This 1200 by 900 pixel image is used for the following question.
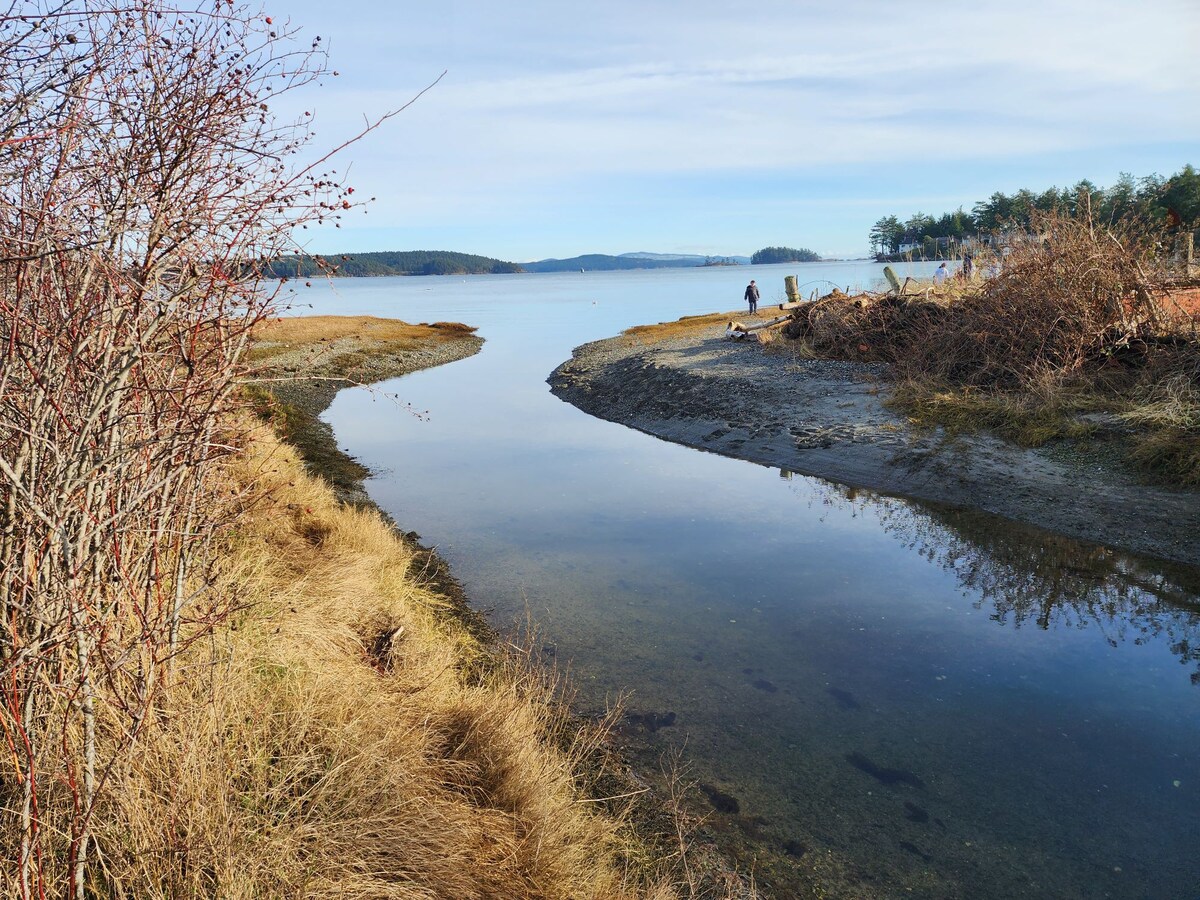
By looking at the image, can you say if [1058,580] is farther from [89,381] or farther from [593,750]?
[89,381]

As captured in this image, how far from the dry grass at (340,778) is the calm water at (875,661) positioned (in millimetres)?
1312

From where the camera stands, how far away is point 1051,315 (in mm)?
14055

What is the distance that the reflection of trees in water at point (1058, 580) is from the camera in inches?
309

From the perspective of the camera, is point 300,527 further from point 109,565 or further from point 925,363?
point 925,363

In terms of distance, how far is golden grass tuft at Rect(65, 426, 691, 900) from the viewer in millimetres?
3168

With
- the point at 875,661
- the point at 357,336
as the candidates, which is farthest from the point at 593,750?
the point at 357,336

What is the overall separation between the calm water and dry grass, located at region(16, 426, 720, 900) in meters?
1.31

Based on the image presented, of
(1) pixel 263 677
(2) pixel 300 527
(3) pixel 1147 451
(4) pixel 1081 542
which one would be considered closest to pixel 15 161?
(1) pixel 263 677

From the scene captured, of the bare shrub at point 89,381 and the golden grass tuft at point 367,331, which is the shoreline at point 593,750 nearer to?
the bare shrub at point 89,381

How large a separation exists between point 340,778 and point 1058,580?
26.7 ft

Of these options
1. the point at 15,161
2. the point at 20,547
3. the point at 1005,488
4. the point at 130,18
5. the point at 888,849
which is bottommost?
the point at 888,849

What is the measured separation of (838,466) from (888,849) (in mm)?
9148

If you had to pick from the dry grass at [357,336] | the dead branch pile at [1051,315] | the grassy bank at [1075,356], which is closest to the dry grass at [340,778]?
the grassy bank at [1075,356]

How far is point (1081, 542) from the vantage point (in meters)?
9.83
